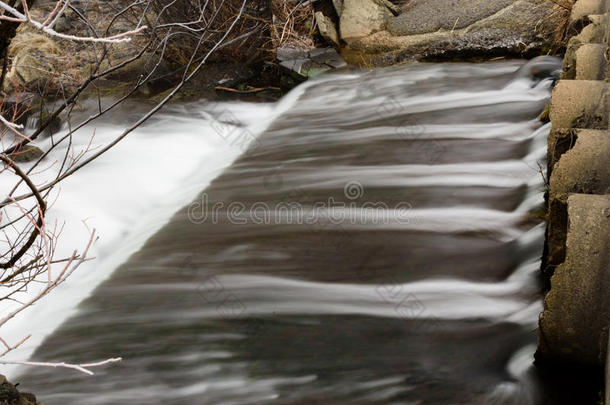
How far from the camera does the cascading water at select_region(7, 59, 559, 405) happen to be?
2572 millimetres

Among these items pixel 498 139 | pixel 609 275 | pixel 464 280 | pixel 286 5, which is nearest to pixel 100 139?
pixel 286 5

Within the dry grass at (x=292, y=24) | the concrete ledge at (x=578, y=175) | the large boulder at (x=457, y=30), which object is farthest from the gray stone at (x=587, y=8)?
the dry grass at (x=292, y=24)

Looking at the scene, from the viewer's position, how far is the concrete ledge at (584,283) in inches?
78.2

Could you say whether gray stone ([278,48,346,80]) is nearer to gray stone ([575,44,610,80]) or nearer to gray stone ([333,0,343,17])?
gray stone ([333,0,343,17])

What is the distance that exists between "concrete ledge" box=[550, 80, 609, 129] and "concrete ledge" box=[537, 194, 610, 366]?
86cm

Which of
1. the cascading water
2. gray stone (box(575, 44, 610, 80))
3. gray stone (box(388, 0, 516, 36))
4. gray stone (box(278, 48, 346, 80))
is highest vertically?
gray stone (box(388, 0, 516, 36))

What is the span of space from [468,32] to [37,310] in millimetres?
4998

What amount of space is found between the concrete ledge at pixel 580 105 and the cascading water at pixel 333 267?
2.03 feet

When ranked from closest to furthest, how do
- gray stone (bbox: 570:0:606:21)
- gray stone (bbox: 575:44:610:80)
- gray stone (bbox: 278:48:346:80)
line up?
gray stone (bbox: 575:44:610:80) < gray stone (bbox: 570:0:606:21) < gray stone (bbox: 278:48:346:80)

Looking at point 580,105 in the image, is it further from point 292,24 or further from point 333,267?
point 292,24

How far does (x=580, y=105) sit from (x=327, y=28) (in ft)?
16.0

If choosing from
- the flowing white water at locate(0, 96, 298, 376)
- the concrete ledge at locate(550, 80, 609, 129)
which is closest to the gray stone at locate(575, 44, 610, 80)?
the concrete ledge at locate(550, 80, 609, 129)

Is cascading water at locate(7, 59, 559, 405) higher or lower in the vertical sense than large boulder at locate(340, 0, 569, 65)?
lower

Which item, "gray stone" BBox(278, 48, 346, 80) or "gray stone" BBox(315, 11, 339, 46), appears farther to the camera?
"gray stone" BBox(315, 11, 339, 46)
